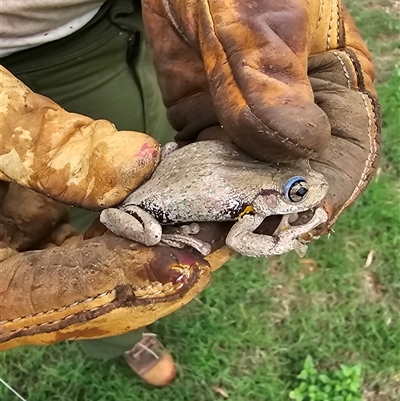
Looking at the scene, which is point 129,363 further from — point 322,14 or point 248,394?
point 322,14

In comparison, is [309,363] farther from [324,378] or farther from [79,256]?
[79,256]

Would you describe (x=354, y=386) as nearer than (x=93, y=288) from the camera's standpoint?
No

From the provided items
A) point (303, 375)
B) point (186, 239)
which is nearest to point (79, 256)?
point (186, 239)

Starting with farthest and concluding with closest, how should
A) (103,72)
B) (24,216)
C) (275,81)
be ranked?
(103,72) → (24,216) → (275,81)

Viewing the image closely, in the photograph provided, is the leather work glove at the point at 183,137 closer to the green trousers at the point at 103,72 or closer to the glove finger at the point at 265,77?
the glove finger at the point at 265,77

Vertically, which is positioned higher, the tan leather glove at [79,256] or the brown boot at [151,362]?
the tan leather glove at [79,256]

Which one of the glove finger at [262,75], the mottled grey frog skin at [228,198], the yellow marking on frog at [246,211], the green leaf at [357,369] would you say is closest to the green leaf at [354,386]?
the green leaf at [357,369]

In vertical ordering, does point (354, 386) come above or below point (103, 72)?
below
